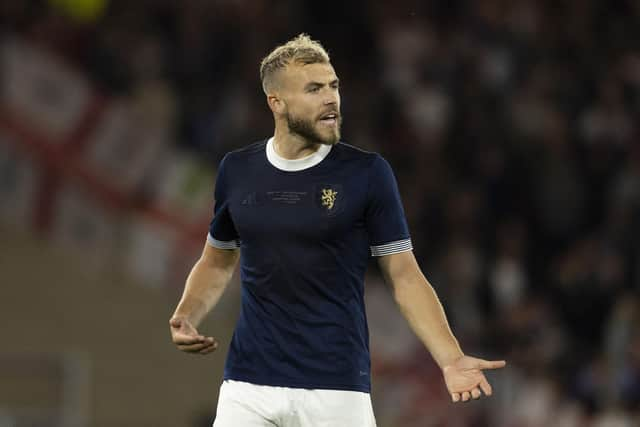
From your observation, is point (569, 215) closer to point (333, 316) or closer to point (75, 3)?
point (75, 3)

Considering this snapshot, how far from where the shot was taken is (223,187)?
5020mm

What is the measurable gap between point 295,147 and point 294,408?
89cm

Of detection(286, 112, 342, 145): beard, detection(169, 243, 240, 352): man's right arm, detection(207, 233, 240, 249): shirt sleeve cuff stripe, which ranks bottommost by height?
detection(169, 243, 240, 352): man's right arm

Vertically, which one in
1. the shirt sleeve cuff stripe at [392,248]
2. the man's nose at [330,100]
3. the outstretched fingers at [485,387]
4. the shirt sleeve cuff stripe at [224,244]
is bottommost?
the outstretched fingers at [485,387]

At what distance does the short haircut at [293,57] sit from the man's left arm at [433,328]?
721 millimetres

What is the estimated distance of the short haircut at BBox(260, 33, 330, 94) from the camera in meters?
4.86

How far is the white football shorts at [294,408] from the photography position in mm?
4719

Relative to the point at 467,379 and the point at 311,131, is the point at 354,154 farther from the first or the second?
the point at 467,379

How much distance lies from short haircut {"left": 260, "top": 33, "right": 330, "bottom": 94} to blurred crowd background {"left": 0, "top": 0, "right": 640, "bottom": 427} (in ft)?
18.2

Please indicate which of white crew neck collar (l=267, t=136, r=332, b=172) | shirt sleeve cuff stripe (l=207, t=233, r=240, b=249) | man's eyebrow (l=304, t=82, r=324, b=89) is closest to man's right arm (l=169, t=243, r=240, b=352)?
shirt sleeve cuff stripe (l=207, t=233, r=240, b=249)

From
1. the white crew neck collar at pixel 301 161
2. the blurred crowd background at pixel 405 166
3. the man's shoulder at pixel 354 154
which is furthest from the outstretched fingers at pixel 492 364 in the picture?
the blurred crowd background at pixel 405 166

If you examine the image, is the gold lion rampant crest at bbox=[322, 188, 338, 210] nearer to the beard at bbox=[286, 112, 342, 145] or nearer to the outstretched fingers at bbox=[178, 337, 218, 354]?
the beard at bbox=[286, 112, 342, 145]

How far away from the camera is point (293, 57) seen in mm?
4867

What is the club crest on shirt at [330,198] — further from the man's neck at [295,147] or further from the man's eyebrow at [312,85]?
the man's eyebrow at [312,85]
